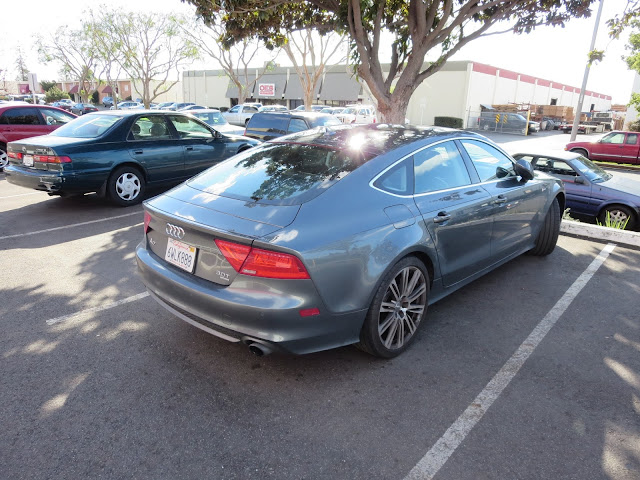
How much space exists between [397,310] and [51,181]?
19.3 ft

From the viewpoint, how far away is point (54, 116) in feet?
37.9

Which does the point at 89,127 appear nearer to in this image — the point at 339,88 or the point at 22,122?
the point at 22,122

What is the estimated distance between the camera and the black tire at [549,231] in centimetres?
546

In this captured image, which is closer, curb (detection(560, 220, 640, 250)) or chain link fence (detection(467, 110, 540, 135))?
curb (detection(560, 220, 640, 250))

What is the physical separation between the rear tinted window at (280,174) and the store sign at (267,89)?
4967cm

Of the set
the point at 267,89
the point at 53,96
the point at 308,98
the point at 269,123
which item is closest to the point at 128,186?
the point at 269,123

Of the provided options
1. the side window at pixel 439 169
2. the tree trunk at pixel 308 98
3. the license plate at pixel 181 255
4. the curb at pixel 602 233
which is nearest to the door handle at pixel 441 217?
the side window at pixel 439 169

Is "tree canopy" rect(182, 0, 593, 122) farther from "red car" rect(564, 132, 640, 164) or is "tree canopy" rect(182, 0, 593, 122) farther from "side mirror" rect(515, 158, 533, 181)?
"red car" rect(564, 132, 640, 164)

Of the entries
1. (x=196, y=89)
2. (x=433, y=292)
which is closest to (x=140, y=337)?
(x=433, y=292)

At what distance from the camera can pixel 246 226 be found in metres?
2.77

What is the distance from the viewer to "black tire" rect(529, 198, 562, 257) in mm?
5465

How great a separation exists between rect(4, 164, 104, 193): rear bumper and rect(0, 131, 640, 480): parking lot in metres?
2.52

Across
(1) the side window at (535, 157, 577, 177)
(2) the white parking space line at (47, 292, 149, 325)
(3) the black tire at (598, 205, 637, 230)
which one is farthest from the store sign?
(2) the white parking space line at (47, 292, 149, 325)

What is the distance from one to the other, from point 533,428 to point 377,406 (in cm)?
92
